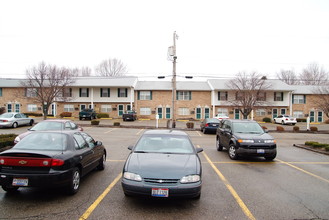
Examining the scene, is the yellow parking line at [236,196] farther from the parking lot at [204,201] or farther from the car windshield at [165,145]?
the car windshield at [165,145]

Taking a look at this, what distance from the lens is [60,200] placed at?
4398mm

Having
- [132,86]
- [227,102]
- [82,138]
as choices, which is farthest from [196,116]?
[82,138]

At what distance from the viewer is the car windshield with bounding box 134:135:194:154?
5184 millimetres

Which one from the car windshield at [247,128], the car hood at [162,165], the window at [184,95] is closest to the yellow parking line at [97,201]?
the car hood at [162,165]

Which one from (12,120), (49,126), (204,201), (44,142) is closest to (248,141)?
(204,201)

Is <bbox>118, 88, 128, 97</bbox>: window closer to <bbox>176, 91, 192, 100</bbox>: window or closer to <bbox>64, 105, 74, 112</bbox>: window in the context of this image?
<bbox>64, 105, 74, 112</bbox>: window

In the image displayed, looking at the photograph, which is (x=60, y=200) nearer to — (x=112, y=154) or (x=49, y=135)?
(x=49, y=135)

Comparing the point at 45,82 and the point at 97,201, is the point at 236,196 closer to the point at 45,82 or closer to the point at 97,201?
the point at 97,201

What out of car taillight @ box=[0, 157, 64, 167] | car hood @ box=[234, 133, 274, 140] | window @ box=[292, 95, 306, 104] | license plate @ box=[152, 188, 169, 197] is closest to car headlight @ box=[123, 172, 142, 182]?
license plate @ box=[152, 188, 169, 197]

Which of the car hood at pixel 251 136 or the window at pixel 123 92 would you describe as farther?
the window at pixel 123 92

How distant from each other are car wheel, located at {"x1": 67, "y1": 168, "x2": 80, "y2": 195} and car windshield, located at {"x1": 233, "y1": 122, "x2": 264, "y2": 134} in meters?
6.80

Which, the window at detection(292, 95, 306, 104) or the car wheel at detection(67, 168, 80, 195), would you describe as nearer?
the car wheel at detection(67, 168, 80, 195)

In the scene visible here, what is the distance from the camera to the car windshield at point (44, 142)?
15.5ft

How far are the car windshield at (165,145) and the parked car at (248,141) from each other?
3655 mm
